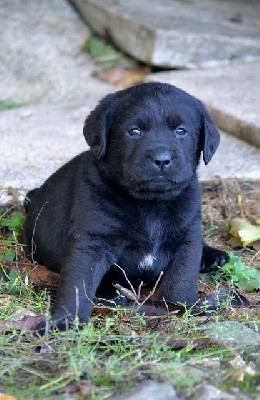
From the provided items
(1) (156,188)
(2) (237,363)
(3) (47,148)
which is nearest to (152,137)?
(1) (156,188)

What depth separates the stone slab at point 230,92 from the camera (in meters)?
6.43

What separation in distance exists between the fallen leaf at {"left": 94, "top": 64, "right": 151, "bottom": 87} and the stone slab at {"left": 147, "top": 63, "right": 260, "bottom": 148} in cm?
22

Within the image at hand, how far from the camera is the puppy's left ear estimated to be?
14.1ft

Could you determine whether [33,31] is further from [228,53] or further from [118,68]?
[228,53]

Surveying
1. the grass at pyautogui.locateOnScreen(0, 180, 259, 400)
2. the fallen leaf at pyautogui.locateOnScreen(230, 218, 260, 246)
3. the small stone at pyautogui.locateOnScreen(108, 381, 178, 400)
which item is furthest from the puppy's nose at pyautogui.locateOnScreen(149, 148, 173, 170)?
the fallen leaf at pyautogui.locateOnScreen(230, 218, 260, 246)

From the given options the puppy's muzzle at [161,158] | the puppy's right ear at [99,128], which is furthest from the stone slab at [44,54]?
the puppy's muzzle at [161,158]

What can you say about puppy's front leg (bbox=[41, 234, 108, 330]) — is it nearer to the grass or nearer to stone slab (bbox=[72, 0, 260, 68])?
the grass

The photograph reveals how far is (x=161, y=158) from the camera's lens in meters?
3.95

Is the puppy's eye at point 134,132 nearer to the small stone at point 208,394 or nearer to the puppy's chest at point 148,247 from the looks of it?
the puppy's chest at point 148,247

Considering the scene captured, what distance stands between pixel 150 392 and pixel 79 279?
1092mm

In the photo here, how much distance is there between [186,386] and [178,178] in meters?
1.20

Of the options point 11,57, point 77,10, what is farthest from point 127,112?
point 77,10

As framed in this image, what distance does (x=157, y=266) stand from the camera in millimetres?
4391

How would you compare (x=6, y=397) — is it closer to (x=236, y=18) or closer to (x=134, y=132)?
(x=134, y=132)
